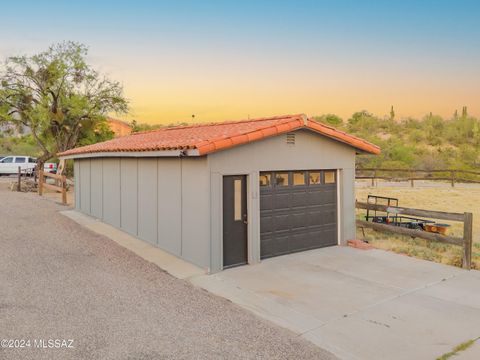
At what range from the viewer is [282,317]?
18.7 ft

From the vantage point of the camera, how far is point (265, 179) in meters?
8.83

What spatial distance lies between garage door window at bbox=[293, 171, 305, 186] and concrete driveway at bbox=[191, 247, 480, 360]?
1.70 metres

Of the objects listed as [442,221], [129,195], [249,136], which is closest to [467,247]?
[249,136]

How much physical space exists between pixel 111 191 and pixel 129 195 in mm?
1702

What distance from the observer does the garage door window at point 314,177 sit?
965cm

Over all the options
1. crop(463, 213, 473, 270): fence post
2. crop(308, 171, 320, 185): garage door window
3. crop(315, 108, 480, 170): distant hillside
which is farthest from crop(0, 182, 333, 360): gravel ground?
crop(315, 108, 480, 170): distant hillside

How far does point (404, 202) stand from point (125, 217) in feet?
44.4

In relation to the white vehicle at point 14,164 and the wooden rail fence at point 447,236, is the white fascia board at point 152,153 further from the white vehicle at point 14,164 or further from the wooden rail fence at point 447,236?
the white vehicle at point 14,164

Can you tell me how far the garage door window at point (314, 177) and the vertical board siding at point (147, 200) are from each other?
386 cm

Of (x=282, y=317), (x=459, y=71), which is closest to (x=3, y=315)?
(x=282, y=317)

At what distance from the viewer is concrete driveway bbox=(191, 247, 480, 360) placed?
4.93 metres

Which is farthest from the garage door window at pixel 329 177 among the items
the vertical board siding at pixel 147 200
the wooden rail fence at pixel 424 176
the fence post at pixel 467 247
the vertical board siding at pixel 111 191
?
the wooden rail fence at pixel 424 176

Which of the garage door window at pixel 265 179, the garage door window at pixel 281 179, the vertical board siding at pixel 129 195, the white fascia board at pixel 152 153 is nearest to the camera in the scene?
the white fascia board at pixel 152 153

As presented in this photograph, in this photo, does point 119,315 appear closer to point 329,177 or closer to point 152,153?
point 152,153
